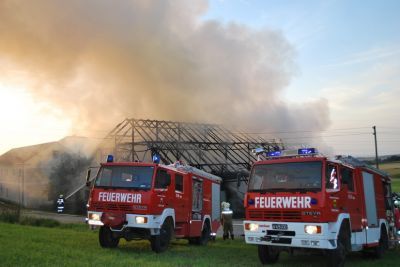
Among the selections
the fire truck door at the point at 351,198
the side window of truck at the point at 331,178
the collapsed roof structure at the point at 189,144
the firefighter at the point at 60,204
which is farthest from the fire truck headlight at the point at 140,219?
the firefighter at the point at 60,204

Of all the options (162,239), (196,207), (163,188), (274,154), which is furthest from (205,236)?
(274,154)

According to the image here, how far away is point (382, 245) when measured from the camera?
1279cm

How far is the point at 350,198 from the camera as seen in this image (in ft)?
34.4

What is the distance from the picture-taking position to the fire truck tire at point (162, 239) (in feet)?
38.5

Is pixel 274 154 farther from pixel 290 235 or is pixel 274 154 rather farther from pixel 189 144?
pixel 189 144

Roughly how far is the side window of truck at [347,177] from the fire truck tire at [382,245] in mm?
2687

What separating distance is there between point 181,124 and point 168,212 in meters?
22.2

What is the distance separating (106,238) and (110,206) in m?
1.09

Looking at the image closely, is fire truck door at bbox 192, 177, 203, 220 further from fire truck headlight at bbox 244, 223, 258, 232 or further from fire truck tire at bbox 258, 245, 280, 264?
fire truck headlight at bbox 244, 223, 258, 232

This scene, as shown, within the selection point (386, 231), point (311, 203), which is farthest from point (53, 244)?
point (386, 231)

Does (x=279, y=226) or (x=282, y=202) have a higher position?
(x=282, y=202)

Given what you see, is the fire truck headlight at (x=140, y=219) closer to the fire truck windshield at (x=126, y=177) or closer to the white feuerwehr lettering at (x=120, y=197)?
the white feuerwehr lettering at (x=120, y=197)

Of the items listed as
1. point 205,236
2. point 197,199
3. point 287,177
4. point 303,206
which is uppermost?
point 287,177

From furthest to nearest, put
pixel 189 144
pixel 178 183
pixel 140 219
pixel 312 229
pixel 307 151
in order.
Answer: pixel 189 144 → pixel 178 183 → pixel 140 219 → pixel 307 151 → pixel 312 229
